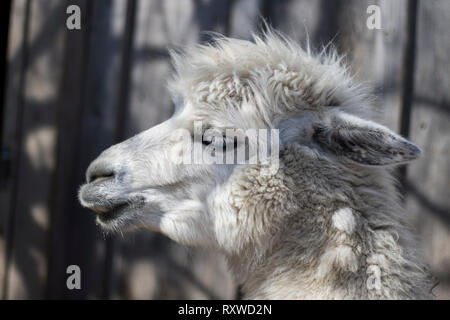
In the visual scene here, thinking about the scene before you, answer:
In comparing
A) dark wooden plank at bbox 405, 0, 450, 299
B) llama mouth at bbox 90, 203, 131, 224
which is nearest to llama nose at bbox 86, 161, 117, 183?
llama mouth at bbox 90, 203, 131, 224

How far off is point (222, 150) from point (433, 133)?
4.39 ft

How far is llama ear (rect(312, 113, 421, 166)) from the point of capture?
1.51 metres

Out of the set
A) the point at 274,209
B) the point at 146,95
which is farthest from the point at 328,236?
the point at 146,95

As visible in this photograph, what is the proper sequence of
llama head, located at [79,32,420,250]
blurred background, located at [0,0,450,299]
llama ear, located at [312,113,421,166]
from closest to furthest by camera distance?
llama ear, located at [312,113,421,166] < llama head, located at [79,32,420,250] < blurred background, located at [0,0,450,299]

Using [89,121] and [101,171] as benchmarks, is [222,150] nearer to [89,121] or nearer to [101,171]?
[101,171]

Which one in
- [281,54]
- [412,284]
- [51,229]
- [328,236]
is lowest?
[51,229]

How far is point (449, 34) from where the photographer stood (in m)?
2.43

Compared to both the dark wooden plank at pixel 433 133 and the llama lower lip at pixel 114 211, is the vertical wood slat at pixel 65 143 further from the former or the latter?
the dark wooden plank at pixel 433 133

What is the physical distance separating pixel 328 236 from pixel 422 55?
4.48ft

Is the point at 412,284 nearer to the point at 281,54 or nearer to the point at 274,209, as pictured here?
the point at 274,209

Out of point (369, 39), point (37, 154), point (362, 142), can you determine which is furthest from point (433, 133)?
point (37, 154)

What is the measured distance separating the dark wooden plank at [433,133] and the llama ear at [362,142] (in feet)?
3.15

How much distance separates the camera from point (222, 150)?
1.83m

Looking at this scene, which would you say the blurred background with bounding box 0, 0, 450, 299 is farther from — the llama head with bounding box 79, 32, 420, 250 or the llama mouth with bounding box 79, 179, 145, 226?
the llama mouth with bounding box 79, 179, 145, 226
